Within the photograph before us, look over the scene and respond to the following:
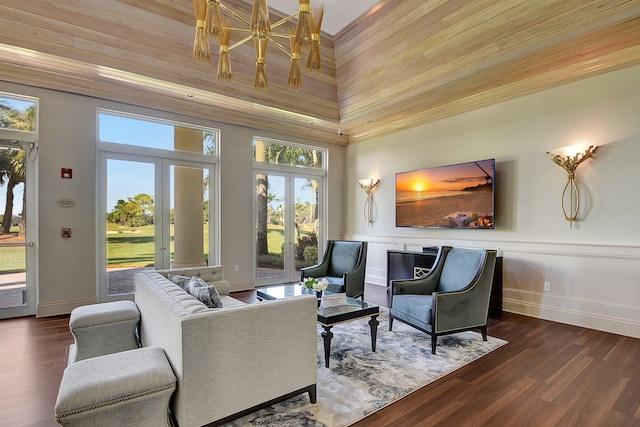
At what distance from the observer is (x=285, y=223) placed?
6.66 metres

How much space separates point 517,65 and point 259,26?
3.30 meters

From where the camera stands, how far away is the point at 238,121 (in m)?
5.78

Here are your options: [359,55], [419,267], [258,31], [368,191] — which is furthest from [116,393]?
[368,191]

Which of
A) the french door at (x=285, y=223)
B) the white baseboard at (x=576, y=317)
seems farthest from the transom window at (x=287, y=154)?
the white baseboard at (x=576, y=317)

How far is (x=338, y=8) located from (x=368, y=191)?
3414 mm

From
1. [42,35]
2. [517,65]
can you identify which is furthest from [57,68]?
[517,65]

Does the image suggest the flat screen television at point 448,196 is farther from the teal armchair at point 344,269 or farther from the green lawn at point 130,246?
the green lawn at point 130,246

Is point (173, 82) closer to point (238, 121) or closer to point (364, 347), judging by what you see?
point (238, 121)

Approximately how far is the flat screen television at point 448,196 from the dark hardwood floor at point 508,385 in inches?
73.5

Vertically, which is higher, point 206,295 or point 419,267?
point 206,295

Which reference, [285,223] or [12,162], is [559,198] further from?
[12,162]

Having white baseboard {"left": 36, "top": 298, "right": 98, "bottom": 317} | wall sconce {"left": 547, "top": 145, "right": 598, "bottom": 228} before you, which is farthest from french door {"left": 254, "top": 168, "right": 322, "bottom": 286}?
wall sconce {"left": 547, "top": 145, "right": 598, "bottom": 228}

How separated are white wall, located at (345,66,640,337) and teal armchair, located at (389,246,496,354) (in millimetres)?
1398

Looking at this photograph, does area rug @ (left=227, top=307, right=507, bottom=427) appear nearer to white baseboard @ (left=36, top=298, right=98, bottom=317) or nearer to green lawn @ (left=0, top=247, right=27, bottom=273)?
white baseboard @ (left=36, top=298, right=98, bottom=317)
